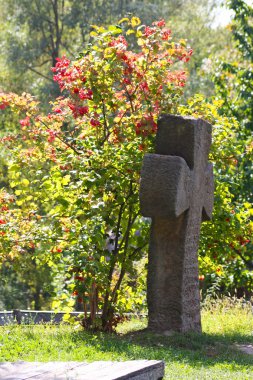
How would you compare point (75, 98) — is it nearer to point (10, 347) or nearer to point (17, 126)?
point (10, 347)

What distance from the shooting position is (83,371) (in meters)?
5.48

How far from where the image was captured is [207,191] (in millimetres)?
10148

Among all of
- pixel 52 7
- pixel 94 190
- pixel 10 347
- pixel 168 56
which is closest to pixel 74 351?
pixel 10 347

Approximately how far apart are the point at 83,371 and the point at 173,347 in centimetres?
342

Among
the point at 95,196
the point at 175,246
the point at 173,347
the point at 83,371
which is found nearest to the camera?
the point at 83,371

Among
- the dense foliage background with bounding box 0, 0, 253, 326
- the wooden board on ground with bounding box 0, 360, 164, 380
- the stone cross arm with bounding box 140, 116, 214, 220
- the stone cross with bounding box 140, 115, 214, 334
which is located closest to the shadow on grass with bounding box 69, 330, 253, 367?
the stone cross with bounding box 140, 115, 214, 334

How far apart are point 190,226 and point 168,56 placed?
2.12 metres

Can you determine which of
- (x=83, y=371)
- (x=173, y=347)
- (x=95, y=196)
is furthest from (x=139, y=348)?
(x=83, y=371)

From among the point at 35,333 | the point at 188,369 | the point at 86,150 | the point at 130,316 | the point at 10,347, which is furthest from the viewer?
the point at 130,316

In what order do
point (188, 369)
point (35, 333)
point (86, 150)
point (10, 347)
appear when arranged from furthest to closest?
1. point (86, 150)
2. point (35, 333)
3. point (10, 347)
4. point (188, 369)

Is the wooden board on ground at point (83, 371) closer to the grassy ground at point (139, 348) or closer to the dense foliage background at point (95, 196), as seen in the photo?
the grassy ground at point (139, 348)

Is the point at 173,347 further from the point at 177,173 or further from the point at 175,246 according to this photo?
the point at 177,173

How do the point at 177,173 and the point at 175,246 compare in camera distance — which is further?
the point at 175,246

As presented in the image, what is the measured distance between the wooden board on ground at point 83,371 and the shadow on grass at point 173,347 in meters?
1.83
